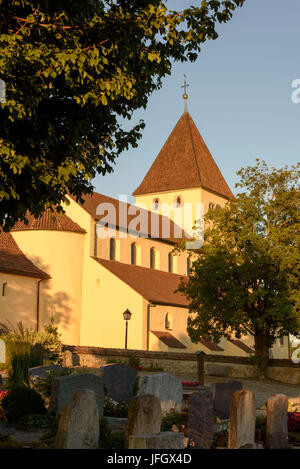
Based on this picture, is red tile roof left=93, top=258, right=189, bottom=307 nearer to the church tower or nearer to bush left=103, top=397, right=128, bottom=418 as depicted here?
the church tower

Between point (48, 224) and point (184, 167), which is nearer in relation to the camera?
point (48, 224)

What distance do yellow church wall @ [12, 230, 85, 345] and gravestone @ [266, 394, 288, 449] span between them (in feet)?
95.6

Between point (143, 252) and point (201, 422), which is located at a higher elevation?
point (143, 252)

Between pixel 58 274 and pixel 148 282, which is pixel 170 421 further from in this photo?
pixel 148 282

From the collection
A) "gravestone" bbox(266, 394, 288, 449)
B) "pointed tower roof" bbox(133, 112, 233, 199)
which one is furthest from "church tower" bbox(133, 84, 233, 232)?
"gravestone" bbox(266, 394, 288, 449)

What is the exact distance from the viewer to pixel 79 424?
25.1 feet

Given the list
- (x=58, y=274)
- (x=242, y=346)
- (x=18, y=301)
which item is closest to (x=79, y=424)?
(x=18, y=301)

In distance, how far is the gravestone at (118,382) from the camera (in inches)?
583

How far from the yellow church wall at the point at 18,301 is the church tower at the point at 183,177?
25.6 m

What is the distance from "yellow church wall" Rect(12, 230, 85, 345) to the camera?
3881cm

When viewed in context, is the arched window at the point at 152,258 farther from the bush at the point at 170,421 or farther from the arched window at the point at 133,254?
the bush at the point at 170,421

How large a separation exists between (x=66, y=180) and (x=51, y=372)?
5036mm

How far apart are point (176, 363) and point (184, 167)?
33.9 meters
